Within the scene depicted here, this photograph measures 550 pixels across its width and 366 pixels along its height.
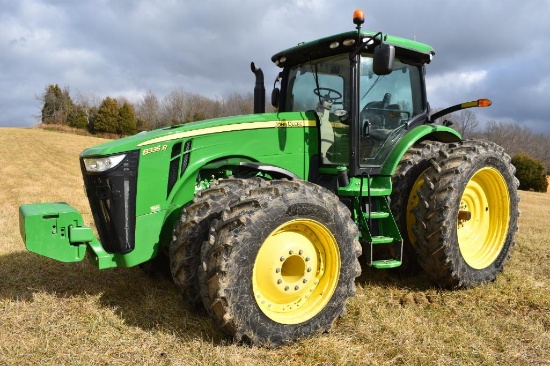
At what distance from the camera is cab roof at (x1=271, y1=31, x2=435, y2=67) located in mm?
4297

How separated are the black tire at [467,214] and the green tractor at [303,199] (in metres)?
0.01

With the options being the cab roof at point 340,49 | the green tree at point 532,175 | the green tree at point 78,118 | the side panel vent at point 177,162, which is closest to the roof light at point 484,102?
the cab roof at point 340,49

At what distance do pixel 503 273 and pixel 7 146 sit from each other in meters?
31.0

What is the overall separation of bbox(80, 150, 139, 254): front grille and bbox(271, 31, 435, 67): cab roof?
83.7 inches

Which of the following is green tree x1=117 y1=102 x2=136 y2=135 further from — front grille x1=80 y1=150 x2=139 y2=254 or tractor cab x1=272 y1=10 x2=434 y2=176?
front grille x1=80 y1=150 x2=139 y2=254

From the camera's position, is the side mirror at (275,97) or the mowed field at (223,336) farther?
the side mirror at (275,97)

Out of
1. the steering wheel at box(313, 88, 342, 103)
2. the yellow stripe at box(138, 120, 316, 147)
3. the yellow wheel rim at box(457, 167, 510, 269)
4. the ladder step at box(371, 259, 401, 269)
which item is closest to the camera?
the yellow stripe at box(138, 120, 316, 147)

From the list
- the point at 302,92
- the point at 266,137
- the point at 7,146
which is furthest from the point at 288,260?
the point at 7,146

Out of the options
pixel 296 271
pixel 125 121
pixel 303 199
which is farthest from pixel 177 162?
pixel 125 121

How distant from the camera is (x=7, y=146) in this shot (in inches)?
1140

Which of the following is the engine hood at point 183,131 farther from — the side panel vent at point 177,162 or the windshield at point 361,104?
the windshield at point 361,104

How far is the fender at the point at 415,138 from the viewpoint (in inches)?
179

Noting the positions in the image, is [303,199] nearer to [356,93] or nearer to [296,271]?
[296,271]

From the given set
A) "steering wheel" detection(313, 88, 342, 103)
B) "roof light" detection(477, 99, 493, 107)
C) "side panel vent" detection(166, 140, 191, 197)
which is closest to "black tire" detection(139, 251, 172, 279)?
"side panel vent" detection(166, 140, 191, 197)
